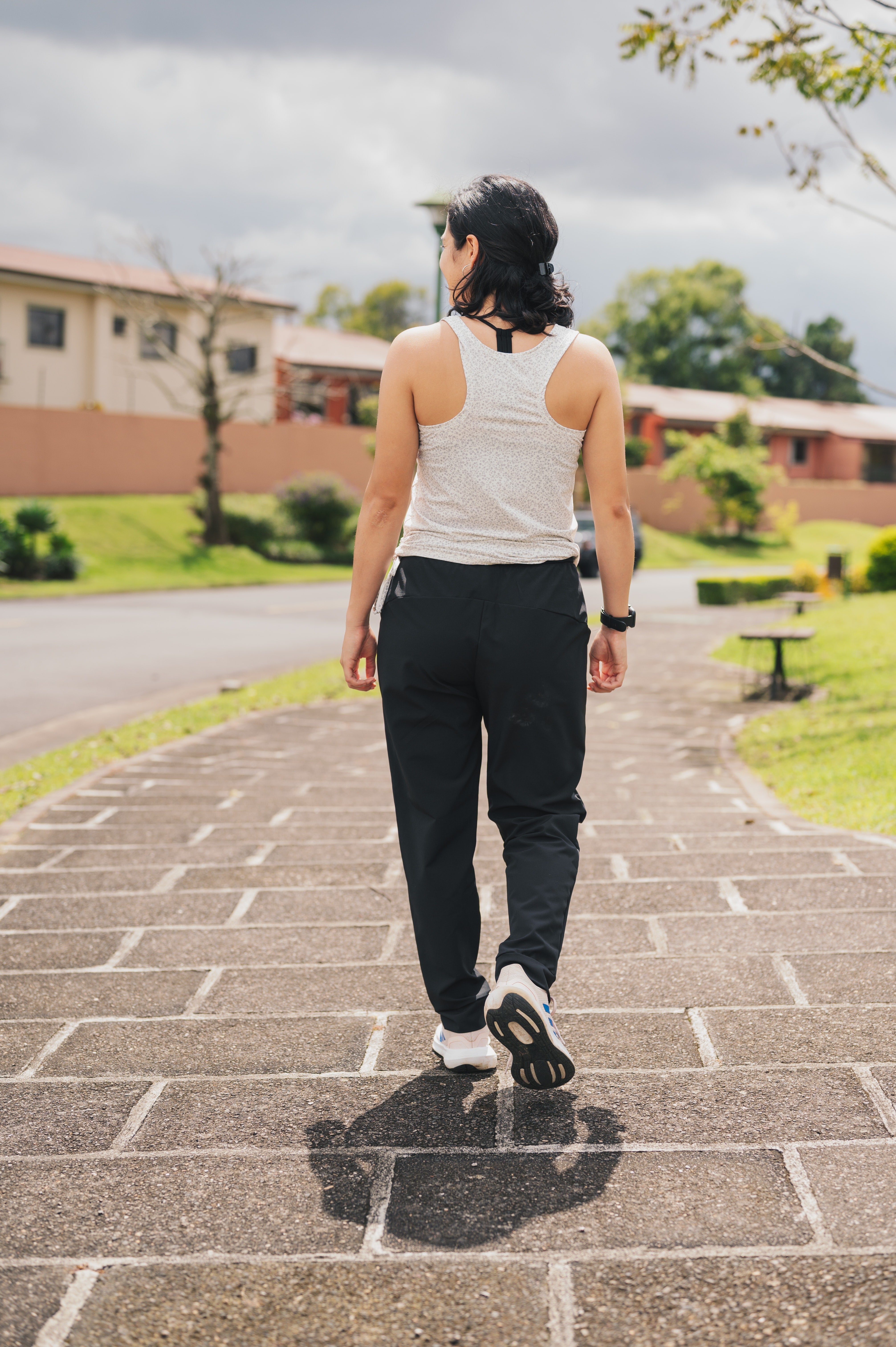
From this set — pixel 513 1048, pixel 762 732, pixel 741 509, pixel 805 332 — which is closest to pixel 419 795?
pixel 513 1048

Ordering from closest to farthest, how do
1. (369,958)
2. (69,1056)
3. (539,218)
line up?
1. (539,218)
2. (69,1056)
3. (369,958)

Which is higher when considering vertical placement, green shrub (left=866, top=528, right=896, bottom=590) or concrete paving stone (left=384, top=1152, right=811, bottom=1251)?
green shrub (left=866, top=528, right=896, bottom=590)

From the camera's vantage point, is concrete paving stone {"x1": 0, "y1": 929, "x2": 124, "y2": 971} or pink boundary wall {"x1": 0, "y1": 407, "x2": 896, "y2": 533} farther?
pink boundary wall {"x1": 0, "y1": 407, "x2": 896, "y2": 533}

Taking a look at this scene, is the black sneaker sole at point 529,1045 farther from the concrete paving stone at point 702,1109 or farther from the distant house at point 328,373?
the distant house at point 328,373

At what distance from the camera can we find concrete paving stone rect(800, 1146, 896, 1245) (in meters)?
2.01

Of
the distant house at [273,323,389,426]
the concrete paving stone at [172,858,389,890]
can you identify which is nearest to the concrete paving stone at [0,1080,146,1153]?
the concrete paving stone at [172,858,389,890]

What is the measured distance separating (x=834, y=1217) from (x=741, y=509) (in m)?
39.8

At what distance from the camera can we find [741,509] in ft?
132

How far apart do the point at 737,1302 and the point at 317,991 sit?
1.61 metres

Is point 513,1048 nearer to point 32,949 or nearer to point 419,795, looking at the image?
point 419,795

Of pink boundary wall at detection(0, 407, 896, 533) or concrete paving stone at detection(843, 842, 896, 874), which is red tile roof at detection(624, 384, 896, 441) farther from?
concrete paving stone at detection(843, 842, 896, 874)

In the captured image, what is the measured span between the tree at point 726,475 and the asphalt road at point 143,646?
18.6 meters

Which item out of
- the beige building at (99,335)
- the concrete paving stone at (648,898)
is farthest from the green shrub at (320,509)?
the concrete paving stone at (648,898)

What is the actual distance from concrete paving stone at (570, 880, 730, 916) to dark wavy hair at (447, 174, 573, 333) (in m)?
1.90
